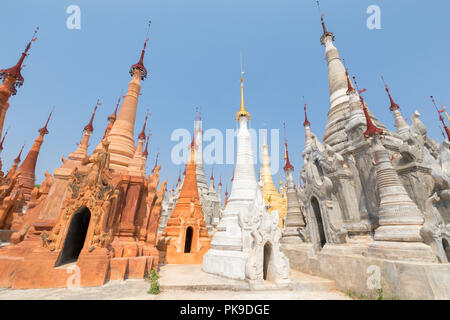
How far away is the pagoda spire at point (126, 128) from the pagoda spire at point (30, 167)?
11112 mm

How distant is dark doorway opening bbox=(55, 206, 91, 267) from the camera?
24.7ft

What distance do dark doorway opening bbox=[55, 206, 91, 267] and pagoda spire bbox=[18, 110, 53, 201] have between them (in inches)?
402

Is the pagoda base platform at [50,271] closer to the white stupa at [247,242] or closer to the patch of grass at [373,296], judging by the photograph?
the white stupa at [247,242]

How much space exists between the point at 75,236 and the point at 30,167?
13.3 metres

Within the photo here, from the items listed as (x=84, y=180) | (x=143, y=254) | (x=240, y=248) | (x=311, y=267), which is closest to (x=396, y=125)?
(x=311, y=267)

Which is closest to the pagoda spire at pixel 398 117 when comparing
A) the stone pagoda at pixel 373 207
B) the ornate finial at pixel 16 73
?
the stone pagoda at pixel 373 207

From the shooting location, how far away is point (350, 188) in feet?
33.1

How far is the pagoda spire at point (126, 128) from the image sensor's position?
9.91 m

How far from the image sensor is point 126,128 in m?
11.0

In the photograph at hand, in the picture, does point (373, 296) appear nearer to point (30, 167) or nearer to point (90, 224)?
point (90, 224)

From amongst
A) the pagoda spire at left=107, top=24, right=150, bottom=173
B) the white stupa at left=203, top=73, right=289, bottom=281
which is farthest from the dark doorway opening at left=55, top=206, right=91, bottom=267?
the white stupa at left=203, top=73, right=289, bottom=281

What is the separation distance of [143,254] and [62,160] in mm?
5714

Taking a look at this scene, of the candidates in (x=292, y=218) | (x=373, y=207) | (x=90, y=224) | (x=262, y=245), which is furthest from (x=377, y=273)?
(x=90, y=224)

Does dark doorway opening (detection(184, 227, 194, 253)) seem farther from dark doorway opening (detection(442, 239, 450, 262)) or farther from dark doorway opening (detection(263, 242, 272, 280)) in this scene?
dark doorway opening (detection(442, 239, 450, 262))
